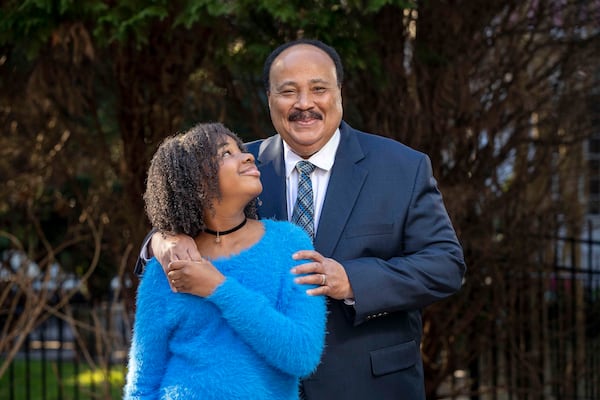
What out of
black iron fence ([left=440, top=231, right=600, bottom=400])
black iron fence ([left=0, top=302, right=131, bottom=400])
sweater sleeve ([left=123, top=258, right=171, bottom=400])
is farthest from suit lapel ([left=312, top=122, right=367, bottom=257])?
black iron fence ([left=0, top=302, right=131, bottom=400])

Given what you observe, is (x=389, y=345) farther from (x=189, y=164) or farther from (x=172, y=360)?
(x=189, y=164)

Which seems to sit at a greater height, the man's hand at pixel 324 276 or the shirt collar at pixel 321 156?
the shirt collar at pixel 321 156

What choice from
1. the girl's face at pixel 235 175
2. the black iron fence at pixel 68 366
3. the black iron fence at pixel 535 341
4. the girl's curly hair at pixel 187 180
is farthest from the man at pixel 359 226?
the black iron fence at pixel 68 366

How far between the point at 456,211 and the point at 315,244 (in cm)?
206

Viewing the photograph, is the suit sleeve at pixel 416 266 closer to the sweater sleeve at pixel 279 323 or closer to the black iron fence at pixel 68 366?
the sweater sleeve at pixel 279 323

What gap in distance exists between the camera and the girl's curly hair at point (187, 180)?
254 centimetres

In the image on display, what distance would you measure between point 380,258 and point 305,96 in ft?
2.17

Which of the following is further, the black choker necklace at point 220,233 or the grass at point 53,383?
the grass at point 53,383

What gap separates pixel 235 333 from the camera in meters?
2.49

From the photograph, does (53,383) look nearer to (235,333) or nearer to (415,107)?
(415,107)

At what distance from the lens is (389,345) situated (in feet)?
9.70

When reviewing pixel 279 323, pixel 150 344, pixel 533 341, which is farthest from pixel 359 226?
pixel 533 341

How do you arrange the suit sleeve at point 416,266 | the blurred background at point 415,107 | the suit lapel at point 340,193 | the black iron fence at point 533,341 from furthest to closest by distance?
the black iron fence at point 533,341, the blurred background at point 415,107, the suit lapel at point 340,193, the suit sleeve at point 416,266

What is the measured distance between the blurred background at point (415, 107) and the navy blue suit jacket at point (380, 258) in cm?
136
